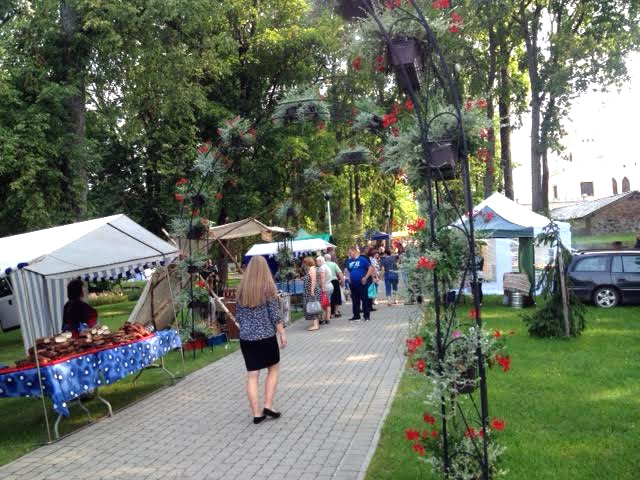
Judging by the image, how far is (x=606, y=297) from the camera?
17.7 meters

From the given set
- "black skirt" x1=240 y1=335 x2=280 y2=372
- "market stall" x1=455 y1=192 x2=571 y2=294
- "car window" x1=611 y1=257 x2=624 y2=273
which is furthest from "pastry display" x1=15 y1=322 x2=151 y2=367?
"car window" x1=611 y1=257 x2=624 y2=273

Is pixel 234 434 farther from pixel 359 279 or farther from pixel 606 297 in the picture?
pixel 606 297

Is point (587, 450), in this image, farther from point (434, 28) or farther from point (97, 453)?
point (97, 453)

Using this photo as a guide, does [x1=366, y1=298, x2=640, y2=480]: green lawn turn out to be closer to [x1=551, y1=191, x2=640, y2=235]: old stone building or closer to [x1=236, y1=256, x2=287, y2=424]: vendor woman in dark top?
[x1=236, y1=256, x2=287, y2=424]: vendor woman in dark top

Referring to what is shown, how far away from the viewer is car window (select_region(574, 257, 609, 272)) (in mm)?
17828

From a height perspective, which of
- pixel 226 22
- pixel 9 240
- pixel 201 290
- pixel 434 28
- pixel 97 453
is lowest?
pixel 97 453

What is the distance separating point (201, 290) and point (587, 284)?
10190mm

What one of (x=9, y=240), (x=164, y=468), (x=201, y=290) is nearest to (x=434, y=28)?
(x=164, y=468)

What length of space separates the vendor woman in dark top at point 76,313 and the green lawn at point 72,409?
42.5 inches

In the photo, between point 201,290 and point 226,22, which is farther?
point 226,22

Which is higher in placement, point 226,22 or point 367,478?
point 226,22

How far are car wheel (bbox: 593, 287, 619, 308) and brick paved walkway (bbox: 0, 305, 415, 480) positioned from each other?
29.0 feet

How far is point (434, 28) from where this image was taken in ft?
18.2

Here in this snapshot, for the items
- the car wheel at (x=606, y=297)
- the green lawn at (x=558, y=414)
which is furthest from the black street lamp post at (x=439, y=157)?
the car wheel at (x=606, y=297)
